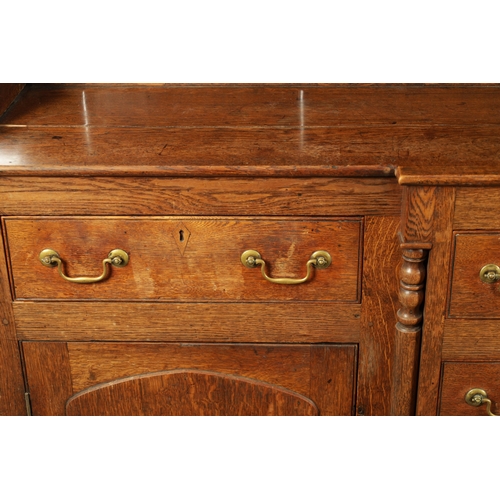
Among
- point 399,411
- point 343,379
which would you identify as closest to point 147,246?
point 343,379

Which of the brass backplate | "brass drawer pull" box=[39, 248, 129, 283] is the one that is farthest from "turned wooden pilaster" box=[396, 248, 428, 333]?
the brass backplate

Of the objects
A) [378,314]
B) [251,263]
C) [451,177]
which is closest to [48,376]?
[251,263]

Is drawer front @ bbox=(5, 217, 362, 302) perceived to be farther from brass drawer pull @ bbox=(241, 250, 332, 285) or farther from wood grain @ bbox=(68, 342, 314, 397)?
wood grain @ bbox=(68, 342, 314, 397)

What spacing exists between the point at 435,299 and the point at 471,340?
Answer: 0.15 m

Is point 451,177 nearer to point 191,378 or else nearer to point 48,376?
point 191,378

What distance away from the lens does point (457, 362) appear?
2025 mm

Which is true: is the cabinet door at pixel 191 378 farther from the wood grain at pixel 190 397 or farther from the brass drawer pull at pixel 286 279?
the brass drawer pull at pixel 286 279

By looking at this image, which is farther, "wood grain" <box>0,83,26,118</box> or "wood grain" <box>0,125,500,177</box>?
"wood grain" <box>0,83,26,118</box>

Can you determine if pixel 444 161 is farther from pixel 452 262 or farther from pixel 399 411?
pixel 399 411

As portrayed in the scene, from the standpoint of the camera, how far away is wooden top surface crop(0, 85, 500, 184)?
6.20 ft

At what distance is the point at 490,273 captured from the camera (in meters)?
1.91

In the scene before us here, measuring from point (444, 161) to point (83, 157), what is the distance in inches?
32.9

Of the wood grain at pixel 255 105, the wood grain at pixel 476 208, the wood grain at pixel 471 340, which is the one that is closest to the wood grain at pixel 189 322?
the wood grain at pixel 471 340

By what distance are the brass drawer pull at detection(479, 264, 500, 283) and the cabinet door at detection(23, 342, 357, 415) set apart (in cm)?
38
